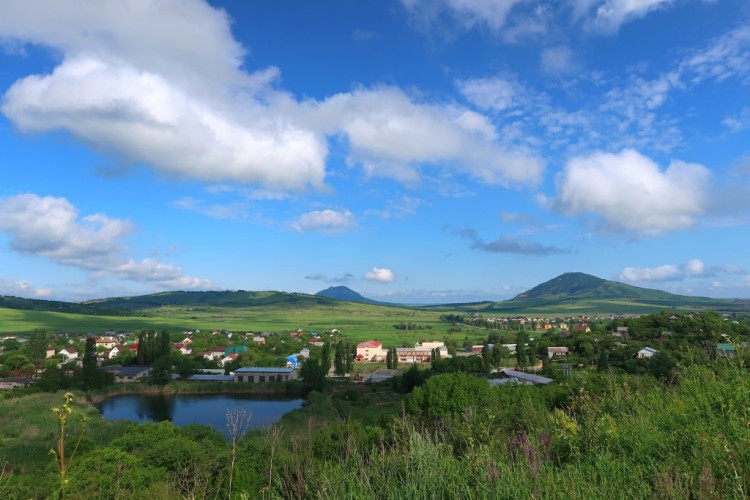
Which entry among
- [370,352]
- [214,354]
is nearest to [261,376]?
[214,354]

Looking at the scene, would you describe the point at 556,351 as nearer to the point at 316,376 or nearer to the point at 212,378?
the point at 316,376

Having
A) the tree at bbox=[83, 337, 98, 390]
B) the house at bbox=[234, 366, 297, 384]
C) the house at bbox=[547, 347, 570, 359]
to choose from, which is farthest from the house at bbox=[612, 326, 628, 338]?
the tree at bbox=[83, 337, 98, 390]

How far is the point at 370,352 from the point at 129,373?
44968 mm

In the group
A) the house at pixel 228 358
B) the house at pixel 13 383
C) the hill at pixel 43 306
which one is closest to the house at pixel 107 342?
the house at pixel 228 358

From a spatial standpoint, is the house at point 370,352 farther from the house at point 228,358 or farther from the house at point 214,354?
the house at point 214,354

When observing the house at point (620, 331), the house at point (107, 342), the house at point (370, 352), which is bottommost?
the house at point (370, 352)

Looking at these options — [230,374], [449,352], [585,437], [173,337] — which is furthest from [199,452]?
[173,337]

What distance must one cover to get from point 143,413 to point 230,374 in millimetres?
19338

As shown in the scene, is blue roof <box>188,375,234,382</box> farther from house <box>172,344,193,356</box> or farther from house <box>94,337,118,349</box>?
house <box>94,337,118,349</box>

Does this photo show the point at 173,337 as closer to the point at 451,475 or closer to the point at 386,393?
the point at 386,393

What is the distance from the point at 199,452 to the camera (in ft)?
55.7

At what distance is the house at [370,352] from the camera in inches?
3406

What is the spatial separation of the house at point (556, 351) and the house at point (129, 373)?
55344 mm

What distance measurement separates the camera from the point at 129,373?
185ft
